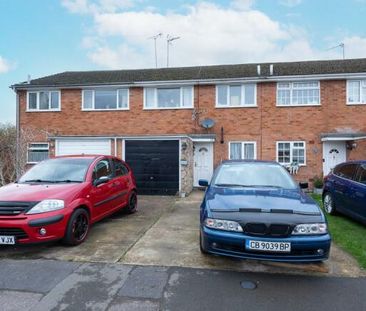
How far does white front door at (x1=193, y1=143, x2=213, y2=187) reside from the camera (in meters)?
14.5

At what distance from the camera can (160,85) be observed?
14.9 m

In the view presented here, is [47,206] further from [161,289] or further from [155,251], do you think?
[161,289]

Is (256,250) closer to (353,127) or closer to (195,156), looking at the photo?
(195,156)

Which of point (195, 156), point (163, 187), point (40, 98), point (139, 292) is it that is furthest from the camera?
point (40, 98)

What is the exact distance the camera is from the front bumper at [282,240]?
397cm

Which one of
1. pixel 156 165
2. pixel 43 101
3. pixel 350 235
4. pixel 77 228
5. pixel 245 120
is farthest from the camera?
pixel 43 101

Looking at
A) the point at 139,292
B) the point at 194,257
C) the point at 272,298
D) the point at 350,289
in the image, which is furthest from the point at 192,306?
the point at 350,289

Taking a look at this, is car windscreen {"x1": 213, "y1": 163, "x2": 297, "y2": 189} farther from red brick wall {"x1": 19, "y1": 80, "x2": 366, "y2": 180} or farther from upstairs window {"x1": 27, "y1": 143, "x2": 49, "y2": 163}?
upstairs window {"x1": 27, "y1": 143, "x2": 49, "y2": 163}

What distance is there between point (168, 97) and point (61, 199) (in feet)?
34.6

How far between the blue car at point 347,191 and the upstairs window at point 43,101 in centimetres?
1305

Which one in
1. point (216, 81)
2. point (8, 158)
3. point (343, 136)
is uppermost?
point (216, 81)

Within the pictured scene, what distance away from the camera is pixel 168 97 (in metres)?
15.1

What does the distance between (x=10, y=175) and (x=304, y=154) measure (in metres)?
12.8

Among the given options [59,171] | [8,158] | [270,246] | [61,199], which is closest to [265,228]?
[270,246]
